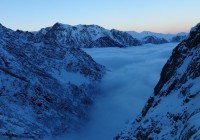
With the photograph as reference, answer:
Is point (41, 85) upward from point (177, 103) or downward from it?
downward

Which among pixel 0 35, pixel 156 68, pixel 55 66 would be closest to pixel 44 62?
pixel 55 66

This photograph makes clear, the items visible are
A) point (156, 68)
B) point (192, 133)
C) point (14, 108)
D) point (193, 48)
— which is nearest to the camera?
point (192, 133)

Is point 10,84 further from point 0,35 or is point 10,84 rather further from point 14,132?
point 0,35

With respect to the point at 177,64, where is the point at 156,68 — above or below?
below

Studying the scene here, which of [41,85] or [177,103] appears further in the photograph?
[41,85]
